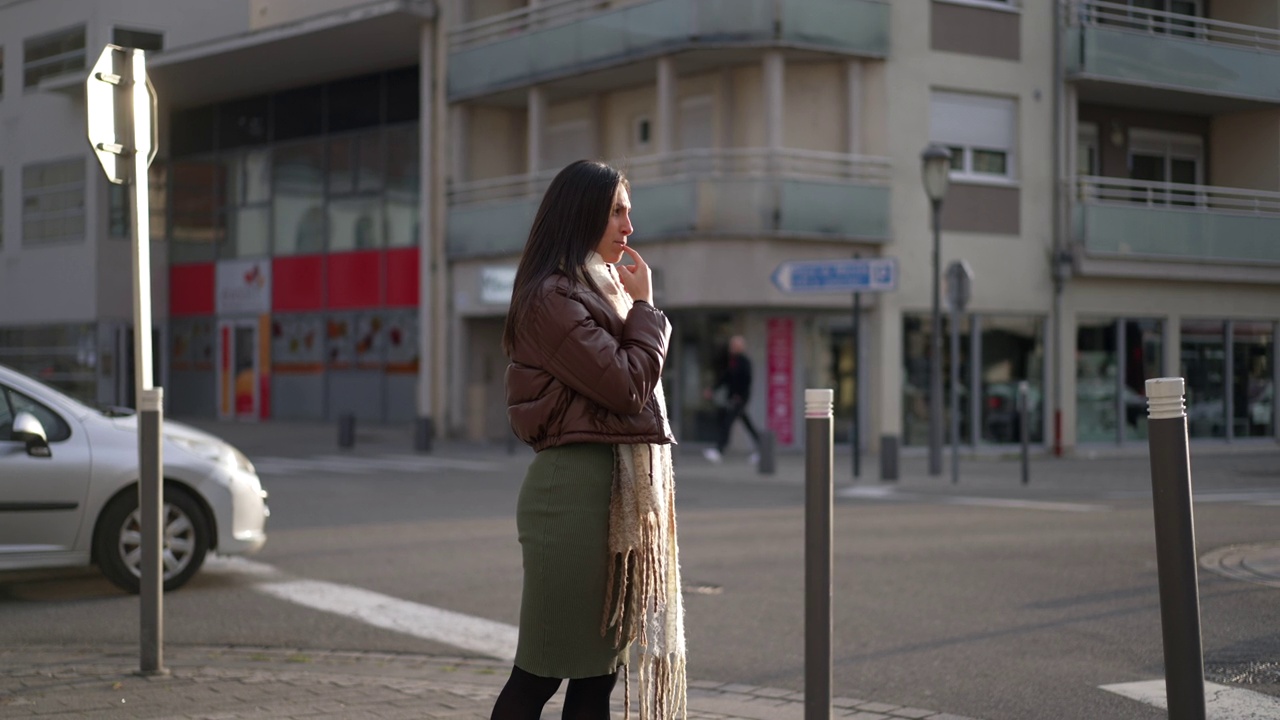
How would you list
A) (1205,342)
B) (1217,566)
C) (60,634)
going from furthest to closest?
(1205,342) → (1217,566) → (60,634)

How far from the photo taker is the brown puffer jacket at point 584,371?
137 inches

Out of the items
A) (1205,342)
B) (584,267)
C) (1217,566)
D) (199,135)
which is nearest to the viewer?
(584,267)

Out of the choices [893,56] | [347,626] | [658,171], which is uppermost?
[893,56]

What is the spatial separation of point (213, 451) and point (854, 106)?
17.1 m

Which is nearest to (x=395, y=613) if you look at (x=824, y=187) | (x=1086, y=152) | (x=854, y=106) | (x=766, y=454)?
(x=766, y=454)

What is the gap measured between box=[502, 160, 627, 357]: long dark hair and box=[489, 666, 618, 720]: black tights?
836 millimetres

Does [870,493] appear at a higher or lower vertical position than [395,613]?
lower

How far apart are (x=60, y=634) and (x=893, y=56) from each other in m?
19.6

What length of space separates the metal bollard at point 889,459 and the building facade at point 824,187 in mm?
76

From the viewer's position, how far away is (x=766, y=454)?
19469 millimetres

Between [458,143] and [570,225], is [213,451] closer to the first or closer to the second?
[570,225]

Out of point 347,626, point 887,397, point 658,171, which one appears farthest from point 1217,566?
point 658,171

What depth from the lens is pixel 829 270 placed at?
62.0 ft

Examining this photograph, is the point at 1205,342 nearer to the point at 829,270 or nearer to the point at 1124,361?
the point at 1124,361
